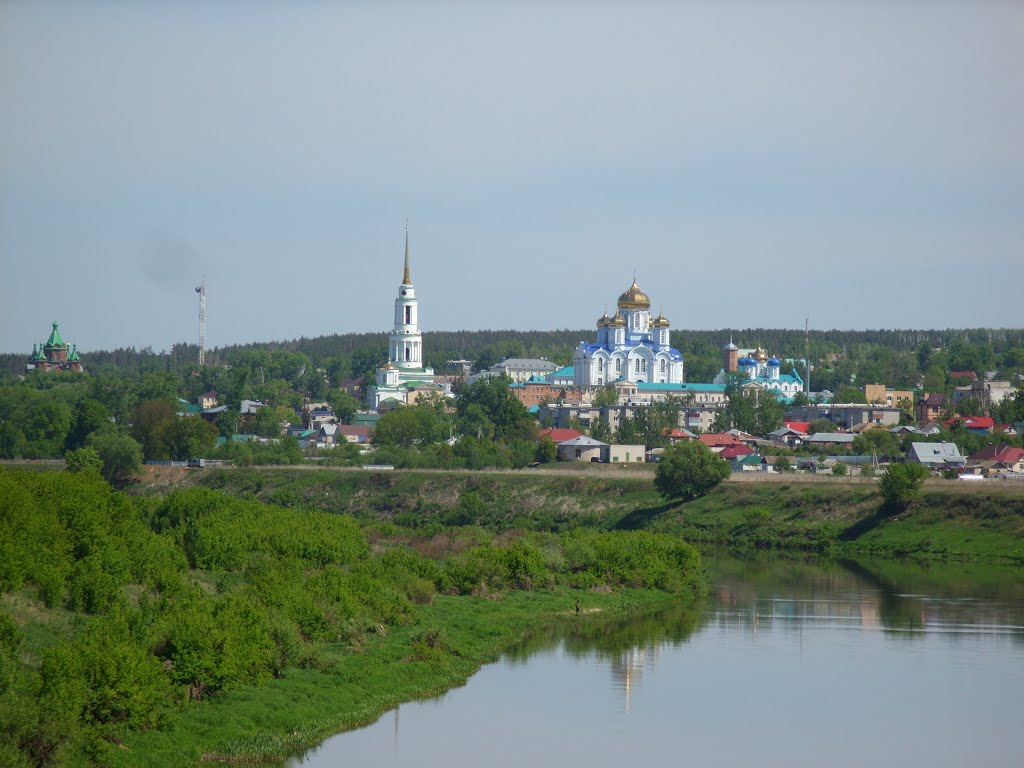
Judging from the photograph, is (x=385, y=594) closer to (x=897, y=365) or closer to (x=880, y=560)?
(x=880, y=560)

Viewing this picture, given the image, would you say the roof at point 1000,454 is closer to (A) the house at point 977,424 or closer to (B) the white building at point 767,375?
(A) the house at point 977,424

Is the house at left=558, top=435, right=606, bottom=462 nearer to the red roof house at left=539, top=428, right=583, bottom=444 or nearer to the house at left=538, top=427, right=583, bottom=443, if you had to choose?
the red roof house at left=539, top=428, right=583, bottom=444

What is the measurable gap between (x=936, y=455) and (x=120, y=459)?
38207 mm

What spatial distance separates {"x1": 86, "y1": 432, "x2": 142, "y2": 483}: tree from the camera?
75812mm

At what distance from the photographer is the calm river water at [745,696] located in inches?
1009

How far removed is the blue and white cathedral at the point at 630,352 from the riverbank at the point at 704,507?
49.6m

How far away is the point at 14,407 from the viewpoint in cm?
9275

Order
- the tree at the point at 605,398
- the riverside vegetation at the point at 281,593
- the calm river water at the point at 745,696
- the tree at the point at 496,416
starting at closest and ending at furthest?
1. the riverside vegetation at the point at 281,593
2. the calm river water at the point at 745,696
3. the tree at the point at 496,416
4. the tree at the point at 605,398

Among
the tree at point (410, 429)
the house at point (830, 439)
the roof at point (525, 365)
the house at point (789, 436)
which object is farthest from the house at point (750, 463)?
the roof at point (525, 365)

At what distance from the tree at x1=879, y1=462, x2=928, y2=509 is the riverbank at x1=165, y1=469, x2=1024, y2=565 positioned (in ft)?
1.45

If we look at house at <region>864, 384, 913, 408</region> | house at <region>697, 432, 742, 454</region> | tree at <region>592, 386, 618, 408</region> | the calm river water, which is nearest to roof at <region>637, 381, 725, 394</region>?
tree at <region>592, 386, 618, 408</region>

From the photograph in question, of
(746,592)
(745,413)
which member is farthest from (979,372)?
(746,592)

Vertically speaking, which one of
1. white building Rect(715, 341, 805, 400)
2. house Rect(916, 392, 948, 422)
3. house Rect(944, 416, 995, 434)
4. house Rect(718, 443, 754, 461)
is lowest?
house Rect(718, 443, 754, 461)

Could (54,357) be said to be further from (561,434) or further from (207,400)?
(561,434)
